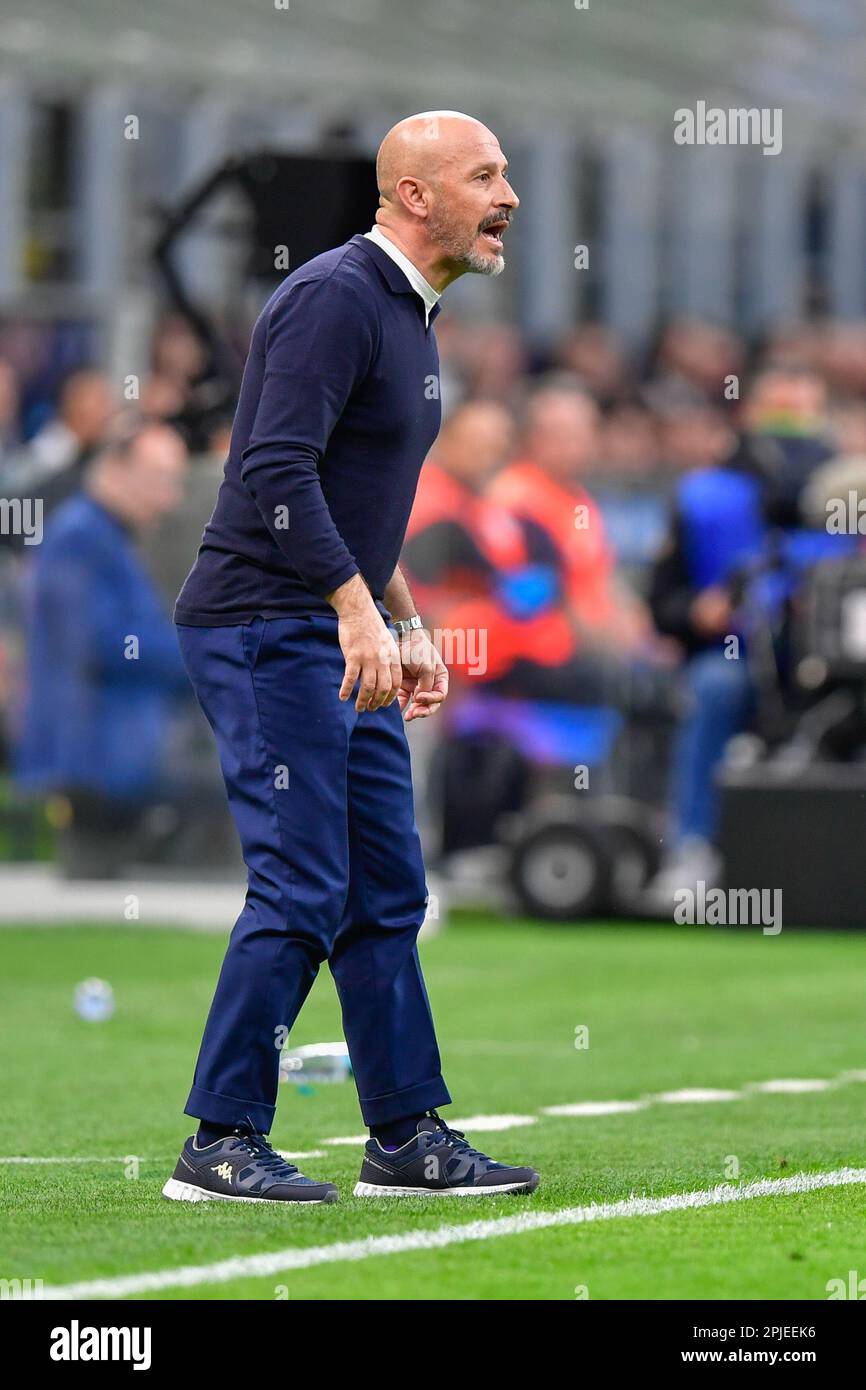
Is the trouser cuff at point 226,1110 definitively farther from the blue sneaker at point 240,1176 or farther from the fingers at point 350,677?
the fingers at point 350,677

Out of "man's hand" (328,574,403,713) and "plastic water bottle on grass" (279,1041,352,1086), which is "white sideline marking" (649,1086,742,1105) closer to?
"plastic water bottle on grass" (279,1041,352,1086)

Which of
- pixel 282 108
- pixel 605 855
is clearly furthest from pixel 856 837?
pixel 282 108

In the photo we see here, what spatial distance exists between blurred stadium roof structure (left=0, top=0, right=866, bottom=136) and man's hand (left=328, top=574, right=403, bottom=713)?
12404 mm

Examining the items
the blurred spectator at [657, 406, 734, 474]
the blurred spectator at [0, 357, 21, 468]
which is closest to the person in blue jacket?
the blurred spectator at [0, 357, 21, 468]

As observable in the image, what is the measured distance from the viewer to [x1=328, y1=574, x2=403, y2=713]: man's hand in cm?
535

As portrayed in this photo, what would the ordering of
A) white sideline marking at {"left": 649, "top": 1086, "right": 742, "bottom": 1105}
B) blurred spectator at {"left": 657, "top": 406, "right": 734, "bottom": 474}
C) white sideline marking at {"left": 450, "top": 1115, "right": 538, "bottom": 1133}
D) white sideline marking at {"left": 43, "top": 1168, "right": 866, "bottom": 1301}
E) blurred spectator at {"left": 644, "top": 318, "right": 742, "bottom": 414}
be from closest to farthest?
white sideline marking at {"left": 43, "top": 1168, "right": 866, "bottom": 1301} < white sideline marking at {"left": 450, "top": 1115, "right": 538, "bottom": 1133} < white sideline marking at {"left": 649, "top": 1086, "right": 742, "bottom": 1105} < blurred spectator at {"left": 657, "top": 406, "right": 734, "bottom": 474} < blurred spectator at {"left": 644, "top": 318, "right": 742, "bottom": 414}

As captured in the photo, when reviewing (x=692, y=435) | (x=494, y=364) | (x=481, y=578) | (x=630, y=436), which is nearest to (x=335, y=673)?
(x=481, y=578)

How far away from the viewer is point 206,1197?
5473 millimetres

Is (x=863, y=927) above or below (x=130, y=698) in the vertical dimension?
below

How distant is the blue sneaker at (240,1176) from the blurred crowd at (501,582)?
8351mm

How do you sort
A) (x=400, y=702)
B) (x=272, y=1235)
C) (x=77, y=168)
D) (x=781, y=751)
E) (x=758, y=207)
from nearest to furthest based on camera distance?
(x=272, y=1235)
(x=400, y=702)
(x=781, y=751)
(x=77, y=168)
(x=758, y=207)

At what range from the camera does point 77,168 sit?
25.9 meters

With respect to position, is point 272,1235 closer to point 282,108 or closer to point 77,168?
point 282,108

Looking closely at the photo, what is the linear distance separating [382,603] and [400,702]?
29 centimetres
